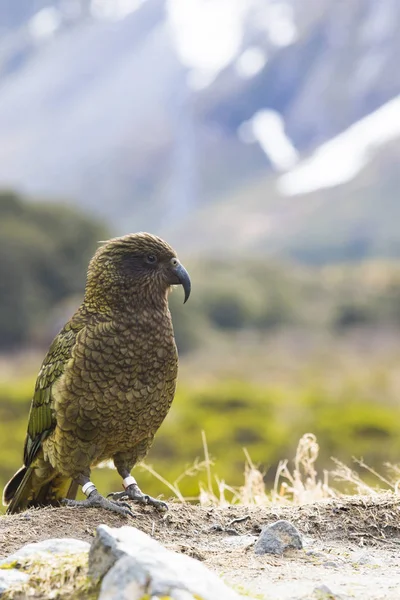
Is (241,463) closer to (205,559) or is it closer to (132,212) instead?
(205,559)

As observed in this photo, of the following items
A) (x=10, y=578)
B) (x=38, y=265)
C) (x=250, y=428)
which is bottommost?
(x=10, y=578)

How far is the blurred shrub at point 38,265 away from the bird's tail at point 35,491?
104ft

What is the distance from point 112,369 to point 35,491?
4.40 ft

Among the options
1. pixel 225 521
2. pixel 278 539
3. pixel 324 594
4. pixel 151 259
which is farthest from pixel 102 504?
pixel 324 594

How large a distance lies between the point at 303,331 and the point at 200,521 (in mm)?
39418

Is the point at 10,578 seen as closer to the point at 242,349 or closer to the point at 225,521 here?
the point at 225,521

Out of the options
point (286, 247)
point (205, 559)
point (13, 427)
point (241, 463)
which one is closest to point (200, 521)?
point (205, 559)

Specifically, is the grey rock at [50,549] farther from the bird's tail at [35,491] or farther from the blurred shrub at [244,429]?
the blurred shrub at [244,429]

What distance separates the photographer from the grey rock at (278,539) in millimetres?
4730

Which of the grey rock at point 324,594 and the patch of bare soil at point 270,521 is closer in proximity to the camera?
the grey rock at point 324,594

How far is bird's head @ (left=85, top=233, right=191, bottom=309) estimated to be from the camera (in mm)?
5551

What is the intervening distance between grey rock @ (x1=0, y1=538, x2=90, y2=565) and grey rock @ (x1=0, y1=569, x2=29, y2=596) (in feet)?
0.34

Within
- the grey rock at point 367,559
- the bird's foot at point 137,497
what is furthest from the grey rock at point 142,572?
the bird's foot at point 137,497

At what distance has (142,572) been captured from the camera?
3404mm
